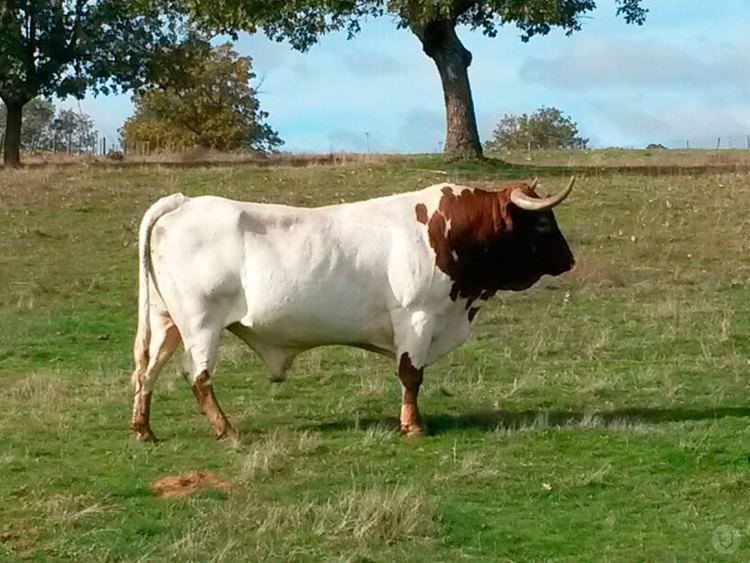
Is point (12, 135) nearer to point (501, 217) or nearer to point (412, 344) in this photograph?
point (501, 217)

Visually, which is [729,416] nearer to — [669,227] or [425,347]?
[425,347]

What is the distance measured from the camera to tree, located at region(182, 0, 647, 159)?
3094cm

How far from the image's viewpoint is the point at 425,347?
11922mm

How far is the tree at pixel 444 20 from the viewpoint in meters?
30.9

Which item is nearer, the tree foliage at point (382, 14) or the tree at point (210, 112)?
the tree foliage at point (382, 14)

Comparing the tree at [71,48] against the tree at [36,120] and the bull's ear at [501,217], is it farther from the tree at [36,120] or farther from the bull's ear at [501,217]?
the tree at [36,120]

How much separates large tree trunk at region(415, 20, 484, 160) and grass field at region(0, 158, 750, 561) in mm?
11826

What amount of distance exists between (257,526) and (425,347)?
381cm

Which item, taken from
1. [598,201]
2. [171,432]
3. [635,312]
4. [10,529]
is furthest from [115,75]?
[10,529]

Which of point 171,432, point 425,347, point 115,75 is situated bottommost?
point 171,432

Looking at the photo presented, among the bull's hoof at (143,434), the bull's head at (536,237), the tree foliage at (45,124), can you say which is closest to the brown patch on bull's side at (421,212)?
the bull's head at (536,237)

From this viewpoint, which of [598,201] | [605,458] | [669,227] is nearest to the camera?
[605,458]

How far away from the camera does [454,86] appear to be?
34719 mm

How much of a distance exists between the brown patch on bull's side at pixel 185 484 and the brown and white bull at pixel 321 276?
1423 millimetres
